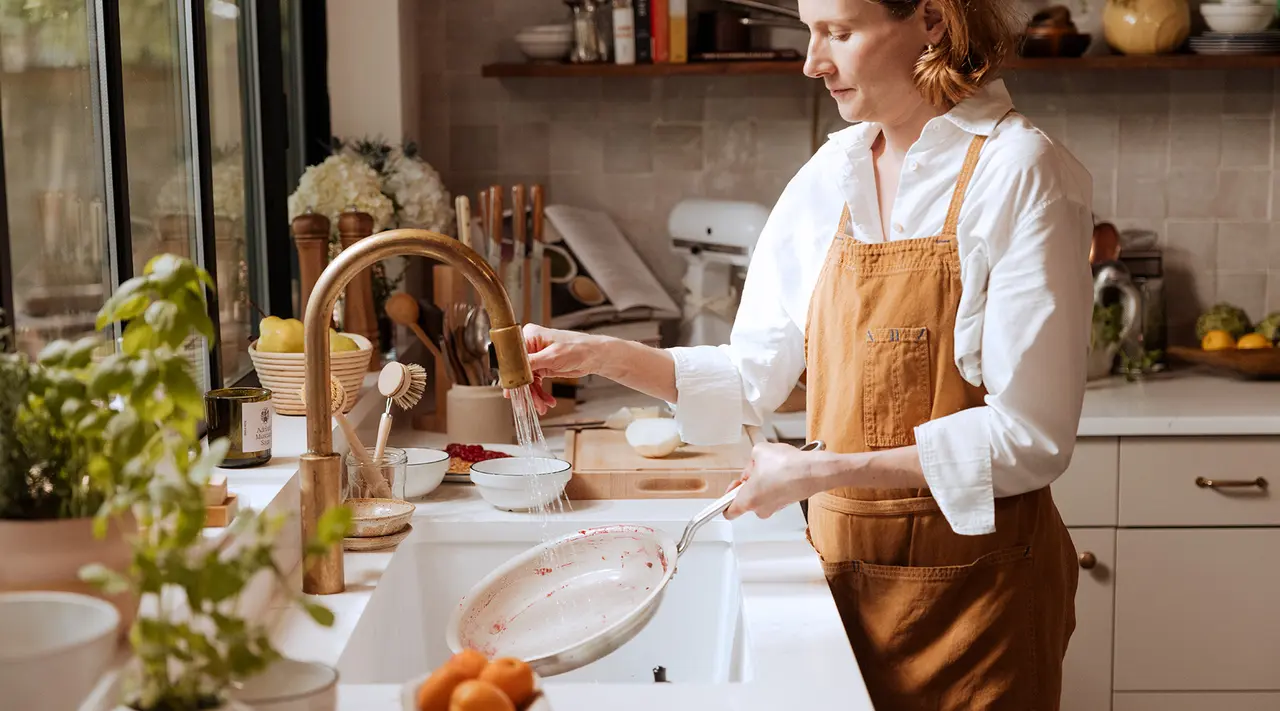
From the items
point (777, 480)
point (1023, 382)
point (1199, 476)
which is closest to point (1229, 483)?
point (1199, 476)

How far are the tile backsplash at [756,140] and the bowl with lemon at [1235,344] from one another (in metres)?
0.15

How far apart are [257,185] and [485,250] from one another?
45 centimetres

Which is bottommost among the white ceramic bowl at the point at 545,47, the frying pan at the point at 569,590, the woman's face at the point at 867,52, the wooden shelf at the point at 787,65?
the frying pan at the point at 569,590

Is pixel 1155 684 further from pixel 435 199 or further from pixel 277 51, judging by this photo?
pixel 277 51

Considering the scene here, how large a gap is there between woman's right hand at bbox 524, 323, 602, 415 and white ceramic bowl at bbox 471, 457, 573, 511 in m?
0.12

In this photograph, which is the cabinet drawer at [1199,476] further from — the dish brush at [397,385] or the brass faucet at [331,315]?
the brass faucet at [331,315]

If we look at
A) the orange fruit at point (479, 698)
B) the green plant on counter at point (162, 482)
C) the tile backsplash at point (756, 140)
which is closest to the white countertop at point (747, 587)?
the orange fruit at point (479, 698)

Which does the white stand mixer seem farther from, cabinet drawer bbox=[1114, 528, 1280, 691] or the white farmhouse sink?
the white farmhouse sink

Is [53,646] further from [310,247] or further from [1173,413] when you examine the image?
[1173,413]

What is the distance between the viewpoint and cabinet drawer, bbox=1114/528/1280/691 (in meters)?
2.59

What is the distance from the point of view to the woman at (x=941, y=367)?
56.6 inches

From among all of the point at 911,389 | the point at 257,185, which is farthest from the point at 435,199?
the point at 911,389

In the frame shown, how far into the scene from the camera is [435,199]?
104 inches

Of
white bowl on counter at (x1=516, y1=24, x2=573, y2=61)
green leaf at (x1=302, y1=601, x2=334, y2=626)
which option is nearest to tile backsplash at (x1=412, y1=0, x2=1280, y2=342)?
white bowl on counter at (x1=516, y1=24, x2=573, y2=61)
